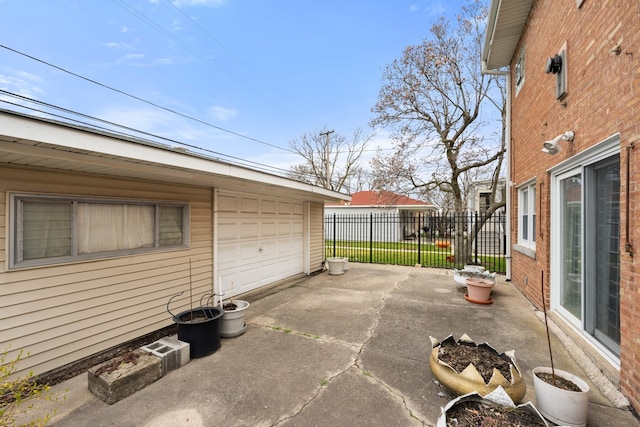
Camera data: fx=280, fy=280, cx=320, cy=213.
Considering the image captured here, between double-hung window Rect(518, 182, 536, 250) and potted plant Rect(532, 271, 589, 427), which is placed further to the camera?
double-hung window Rect(518, 182, 536, 250)

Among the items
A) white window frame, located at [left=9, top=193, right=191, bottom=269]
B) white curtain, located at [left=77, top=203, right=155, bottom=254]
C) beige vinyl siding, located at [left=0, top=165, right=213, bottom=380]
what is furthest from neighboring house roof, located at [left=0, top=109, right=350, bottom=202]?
white curtain, located at [left=77, top=203, right=155, bottom=254]

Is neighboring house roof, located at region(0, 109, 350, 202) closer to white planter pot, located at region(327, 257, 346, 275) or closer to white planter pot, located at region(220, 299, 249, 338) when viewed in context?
white planter pot, located at region(220, 299, 249, 338)

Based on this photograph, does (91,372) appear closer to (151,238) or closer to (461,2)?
(151,238)

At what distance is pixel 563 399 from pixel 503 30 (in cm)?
709

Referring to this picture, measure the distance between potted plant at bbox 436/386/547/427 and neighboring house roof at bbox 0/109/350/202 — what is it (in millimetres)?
3722

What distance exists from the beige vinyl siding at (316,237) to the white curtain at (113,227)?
5198 millimetres

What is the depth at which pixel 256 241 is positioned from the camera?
6781 mm

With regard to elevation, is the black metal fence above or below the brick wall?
below

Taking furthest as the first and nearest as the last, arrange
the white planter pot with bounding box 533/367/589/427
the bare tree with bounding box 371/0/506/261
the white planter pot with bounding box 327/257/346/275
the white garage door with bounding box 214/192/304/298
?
the bare tree with bounding box 371/0/506/261 < the white planter pot with bounding box 327/257/346/275 < the white garage door with bounding box 214/192/304/298 < the white planter pot with bounding box 533/367/589/427

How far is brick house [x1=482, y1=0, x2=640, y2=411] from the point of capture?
8.05 ft

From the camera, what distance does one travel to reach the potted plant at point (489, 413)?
186 cm

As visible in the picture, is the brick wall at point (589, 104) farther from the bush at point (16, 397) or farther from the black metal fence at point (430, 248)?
the bush at point (16, 397)

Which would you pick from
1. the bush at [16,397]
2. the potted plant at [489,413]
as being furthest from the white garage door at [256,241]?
the potted plant at [489,413]

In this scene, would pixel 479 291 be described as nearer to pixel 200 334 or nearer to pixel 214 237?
pixel 200 334
